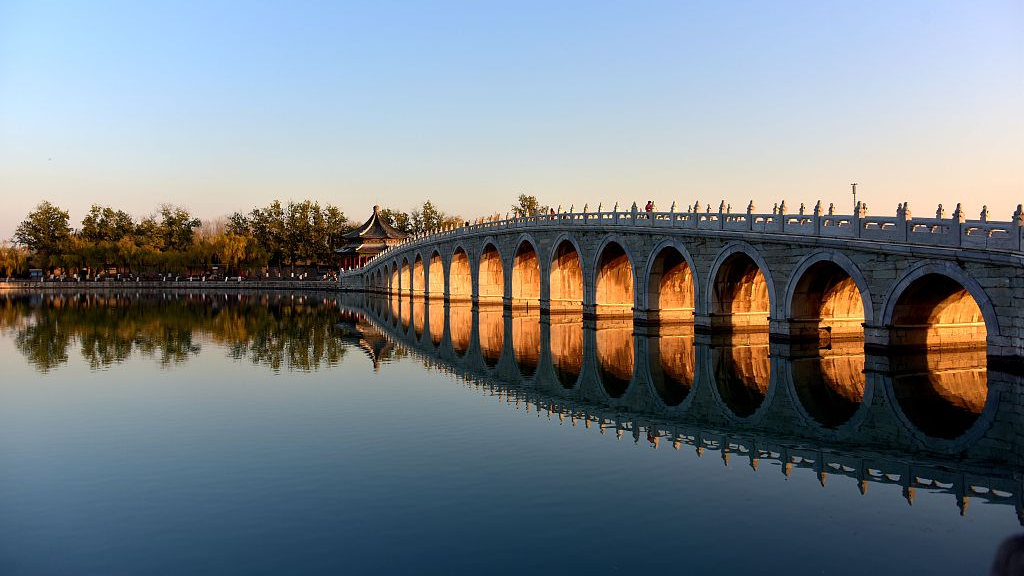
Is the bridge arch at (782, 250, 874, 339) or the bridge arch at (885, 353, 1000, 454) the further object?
the bridge arch at (782, 250, 874, 339)

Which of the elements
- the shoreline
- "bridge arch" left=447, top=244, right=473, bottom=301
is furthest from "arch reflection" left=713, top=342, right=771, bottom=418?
the shoreline

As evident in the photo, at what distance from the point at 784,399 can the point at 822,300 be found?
10.3 meters

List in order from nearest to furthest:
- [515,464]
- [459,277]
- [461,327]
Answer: [515,464], [461,327], [459,277]

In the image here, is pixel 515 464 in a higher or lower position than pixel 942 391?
lower

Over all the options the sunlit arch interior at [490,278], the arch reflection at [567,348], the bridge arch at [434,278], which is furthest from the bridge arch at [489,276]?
the arch reflection at [567,348]

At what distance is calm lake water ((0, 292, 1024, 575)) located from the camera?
9.56 meters

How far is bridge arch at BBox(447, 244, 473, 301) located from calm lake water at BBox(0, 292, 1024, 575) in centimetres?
3406

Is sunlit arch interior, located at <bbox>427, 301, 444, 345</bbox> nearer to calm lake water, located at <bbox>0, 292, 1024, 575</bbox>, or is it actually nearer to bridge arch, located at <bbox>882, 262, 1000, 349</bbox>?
calm lake water, located at <bbox>0, 292, 1024, 575</bbox>

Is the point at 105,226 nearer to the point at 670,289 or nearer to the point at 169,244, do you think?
the point at 169,244

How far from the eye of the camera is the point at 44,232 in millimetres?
104625

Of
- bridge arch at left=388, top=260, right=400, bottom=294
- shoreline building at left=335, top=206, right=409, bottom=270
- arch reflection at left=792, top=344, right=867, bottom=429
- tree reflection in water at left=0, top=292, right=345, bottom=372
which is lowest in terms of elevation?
arch reflection at left=792, top=344, right=867, bottom=429

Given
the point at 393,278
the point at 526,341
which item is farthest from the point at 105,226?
the point at 526,341

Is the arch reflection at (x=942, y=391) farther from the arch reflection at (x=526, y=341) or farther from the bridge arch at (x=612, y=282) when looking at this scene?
the bridge arch at (x=612, y=282)

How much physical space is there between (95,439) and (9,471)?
94.1 inches
